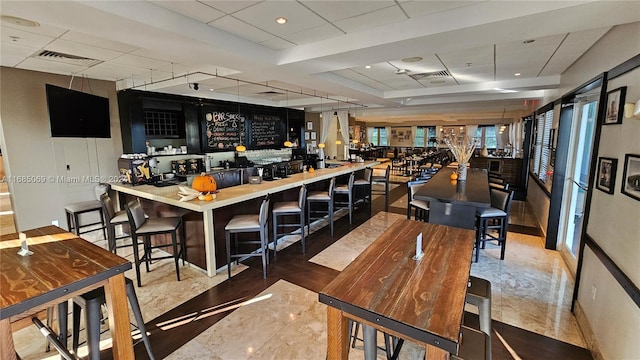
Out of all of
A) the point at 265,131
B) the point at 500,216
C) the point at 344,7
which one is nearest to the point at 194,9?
the point at 344,7

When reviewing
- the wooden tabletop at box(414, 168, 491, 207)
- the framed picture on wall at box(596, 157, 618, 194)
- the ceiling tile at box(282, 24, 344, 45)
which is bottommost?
the wooden tabletop at box(414, 168, 491, 207)

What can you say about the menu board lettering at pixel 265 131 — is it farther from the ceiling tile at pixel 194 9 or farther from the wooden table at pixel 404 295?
the wooden table at pixel 404 295

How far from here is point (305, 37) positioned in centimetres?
315

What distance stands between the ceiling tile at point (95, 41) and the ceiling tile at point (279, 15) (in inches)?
71.3


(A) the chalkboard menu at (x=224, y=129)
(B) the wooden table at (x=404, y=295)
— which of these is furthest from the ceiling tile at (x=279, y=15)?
(A) the chalkboard menu at (x=224, y=129)

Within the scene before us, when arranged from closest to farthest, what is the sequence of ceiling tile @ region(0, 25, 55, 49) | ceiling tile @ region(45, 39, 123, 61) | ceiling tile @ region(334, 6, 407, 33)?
ceiling tile @ region(334, 6, 407, 33) → ceiling tile @ region(0, 25, 55, 49) → ceiling tile @ region(45, 39, 123, 61)

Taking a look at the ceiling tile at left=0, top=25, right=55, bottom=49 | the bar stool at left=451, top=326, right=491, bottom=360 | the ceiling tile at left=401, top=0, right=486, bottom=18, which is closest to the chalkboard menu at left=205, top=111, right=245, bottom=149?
the ceiling tile at left=0, top=25, right=55, bottom=49

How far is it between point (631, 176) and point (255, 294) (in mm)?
3211

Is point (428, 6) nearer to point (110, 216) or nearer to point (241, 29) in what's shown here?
point (241, 29)

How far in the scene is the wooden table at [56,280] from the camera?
146cm

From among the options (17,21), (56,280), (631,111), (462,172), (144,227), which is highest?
(17,21)

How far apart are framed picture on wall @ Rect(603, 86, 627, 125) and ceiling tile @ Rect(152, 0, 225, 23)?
10.9 feet

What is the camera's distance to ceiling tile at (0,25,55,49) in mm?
2887

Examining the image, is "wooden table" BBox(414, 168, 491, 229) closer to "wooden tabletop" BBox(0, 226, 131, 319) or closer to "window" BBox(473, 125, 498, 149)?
"wooden tabletop" BBox(0, 226, 131, 319)
